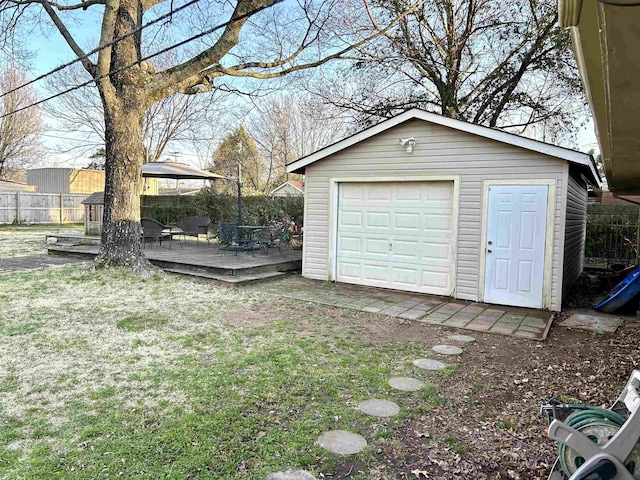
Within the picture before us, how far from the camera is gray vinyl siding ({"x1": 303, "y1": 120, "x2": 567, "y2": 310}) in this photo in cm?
636

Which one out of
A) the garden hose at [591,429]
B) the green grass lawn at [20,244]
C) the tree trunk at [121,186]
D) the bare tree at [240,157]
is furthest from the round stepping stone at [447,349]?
the bare tree at [240,157]

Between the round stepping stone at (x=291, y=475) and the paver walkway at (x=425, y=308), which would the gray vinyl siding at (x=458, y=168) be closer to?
the paver walkway at (x=425, y=308)

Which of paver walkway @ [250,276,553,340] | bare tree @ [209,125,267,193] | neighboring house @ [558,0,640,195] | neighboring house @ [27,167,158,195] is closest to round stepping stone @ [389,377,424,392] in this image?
paver walkway @ [250,276,553,340]

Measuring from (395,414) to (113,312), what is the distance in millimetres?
4204

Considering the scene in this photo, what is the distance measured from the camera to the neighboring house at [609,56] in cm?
112

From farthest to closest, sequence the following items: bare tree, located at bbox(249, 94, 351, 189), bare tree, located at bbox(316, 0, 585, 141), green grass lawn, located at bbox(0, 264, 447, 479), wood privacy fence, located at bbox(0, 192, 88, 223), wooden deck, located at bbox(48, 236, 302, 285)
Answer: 1. bare tree, located at bbox(249, 94, 351, 189)
2. wood privacy fence, located at bbox(0, 192, 88, 223)
3. bare tree, located at bbox(316, 0, 585, 141)
4. wooden deck, located at bbox(48, 236, 302, 285)
5. green grass lawn, located at bbox(0, 264, 447, 479)

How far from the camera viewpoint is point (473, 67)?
13648 mm

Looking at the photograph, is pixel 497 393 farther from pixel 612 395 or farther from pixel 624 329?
pixel 624 329

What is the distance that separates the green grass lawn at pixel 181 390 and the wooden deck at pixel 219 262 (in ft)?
6.70

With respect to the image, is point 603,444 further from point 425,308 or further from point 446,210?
point 446,210

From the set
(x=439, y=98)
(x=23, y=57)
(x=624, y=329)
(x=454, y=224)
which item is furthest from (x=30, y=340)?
(x=439, y=98)

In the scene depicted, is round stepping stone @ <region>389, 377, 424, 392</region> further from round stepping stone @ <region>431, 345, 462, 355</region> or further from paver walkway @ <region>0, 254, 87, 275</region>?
paver walkway @ <region>0, 254, 87, 275</region>

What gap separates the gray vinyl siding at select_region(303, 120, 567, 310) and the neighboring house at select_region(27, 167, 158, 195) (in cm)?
2437

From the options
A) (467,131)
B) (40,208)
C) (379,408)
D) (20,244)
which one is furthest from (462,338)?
(40,208)
